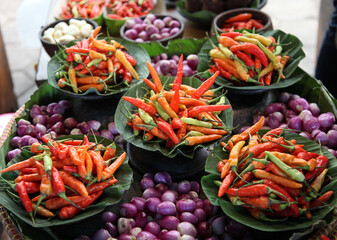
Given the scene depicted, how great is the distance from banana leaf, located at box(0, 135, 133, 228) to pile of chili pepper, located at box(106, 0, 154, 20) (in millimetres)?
2012

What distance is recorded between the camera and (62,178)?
5.09ft

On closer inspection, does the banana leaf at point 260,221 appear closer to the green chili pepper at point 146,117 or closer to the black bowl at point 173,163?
the black bowl at point 173,163

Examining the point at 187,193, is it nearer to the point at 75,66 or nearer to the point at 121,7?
the point at 75,66

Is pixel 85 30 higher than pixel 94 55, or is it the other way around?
pixel 94 55

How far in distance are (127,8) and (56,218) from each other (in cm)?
250

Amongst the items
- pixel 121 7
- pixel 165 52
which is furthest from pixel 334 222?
pixel 121 7

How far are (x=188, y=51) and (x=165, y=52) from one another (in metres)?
0.17

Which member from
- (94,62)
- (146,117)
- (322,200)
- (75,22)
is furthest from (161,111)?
(75,22)

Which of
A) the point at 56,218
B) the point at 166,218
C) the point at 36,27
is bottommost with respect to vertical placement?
the point at 36,27

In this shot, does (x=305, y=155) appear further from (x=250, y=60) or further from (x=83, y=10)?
(x=83, y=10)

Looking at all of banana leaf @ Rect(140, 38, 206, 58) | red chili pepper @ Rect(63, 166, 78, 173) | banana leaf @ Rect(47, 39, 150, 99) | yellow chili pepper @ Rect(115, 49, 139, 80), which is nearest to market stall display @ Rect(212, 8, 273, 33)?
banana leaf @ Rect(140, 38, 206, 58)

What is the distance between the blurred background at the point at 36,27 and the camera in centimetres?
427

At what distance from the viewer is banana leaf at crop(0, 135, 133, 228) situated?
1.47m

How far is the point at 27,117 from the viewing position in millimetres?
2207
